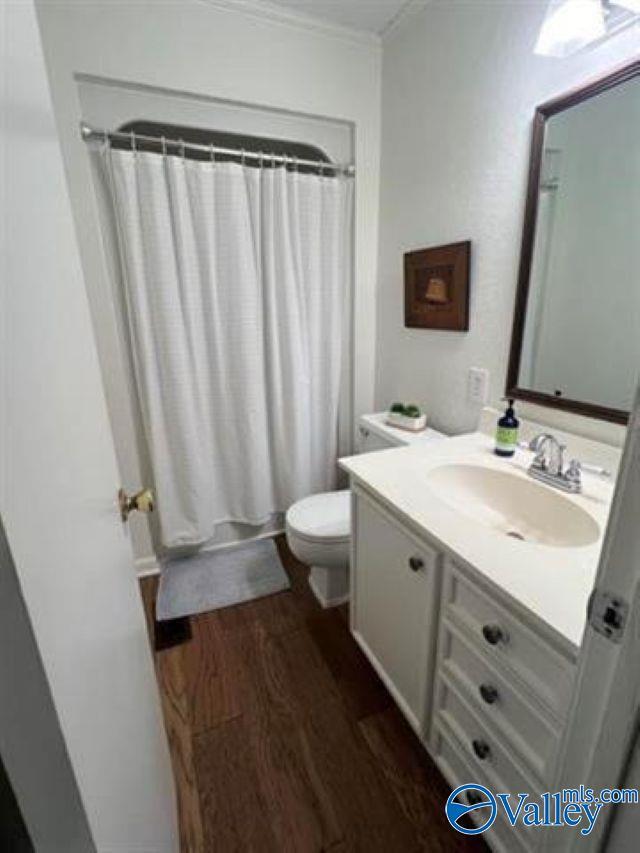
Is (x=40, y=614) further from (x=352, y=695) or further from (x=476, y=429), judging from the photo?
(x=476, y=429)

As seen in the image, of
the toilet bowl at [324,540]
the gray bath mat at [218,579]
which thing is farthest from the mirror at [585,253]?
the gray bath mat at [218,579]

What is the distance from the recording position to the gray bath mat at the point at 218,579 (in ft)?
6.13

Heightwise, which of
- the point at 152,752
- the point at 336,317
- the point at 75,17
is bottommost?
the point at 152,752

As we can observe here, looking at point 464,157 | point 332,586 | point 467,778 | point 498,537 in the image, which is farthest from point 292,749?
point 464,157

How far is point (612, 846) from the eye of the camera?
521mm

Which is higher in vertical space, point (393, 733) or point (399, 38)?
point (399, 38)

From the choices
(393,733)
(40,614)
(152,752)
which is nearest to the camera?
(40,614)

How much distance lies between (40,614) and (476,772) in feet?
3.63

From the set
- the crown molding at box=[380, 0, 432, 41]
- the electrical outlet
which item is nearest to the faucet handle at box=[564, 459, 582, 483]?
the electrical outlet

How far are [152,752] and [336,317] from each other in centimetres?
183

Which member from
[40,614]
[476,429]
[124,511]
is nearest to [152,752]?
[124,511]

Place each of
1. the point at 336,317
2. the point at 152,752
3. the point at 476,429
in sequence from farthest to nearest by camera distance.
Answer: the point at 336,317, the point at 476,429, the point at 152,752

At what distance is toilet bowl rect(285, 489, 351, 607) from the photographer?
63.8 inches

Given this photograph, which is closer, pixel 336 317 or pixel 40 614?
pixel 40 614
